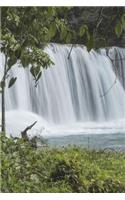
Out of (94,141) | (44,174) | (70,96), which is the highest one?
(70,96)

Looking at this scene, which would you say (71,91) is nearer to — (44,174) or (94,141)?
(94,141)

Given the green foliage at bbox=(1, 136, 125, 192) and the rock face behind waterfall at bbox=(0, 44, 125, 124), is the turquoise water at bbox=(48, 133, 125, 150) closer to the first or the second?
the rock face behind waterfall at bbox=(0, 44, 125, 124)

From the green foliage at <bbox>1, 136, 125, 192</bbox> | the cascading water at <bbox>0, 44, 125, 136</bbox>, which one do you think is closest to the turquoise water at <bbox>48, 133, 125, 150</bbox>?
the cascading water at <bbox>0, 44, 125, 136</bbox>

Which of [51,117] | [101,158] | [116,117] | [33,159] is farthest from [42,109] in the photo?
[33,159]

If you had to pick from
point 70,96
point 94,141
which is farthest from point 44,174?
point 70,96

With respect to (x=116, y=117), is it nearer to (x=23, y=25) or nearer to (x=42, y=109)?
(x=42, y=109)

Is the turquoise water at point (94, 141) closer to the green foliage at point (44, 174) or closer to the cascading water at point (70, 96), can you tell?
the cascading water at point (70, 96)

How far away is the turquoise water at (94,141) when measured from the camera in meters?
5.65

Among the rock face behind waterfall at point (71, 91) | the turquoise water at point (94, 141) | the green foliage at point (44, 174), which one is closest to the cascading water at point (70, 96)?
the rock face behind waterfall at point (71, 91)

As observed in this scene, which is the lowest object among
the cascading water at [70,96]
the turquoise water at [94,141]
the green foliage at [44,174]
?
the green foliage at [44,174]

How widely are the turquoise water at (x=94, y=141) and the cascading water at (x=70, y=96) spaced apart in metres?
1.07

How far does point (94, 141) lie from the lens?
5.98 m

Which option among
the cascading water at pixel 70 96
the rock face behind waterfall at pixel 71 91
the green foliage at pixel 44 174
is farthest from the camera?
the rock face behind waterfall at pixel 71 91

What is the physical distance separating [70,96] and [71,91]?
117 mm
